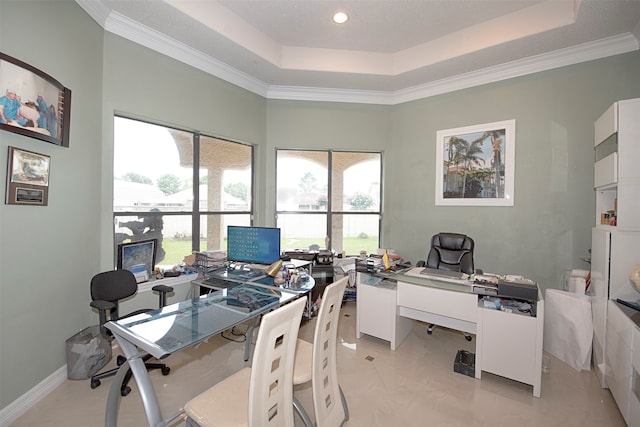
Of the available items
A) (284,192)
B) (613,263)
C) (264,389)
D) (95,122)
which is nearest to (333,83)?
(284,192)

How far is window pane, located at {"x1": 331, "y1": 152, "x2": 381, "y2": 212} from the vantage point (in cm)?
456

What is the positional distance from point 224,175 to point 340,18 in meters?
2.48

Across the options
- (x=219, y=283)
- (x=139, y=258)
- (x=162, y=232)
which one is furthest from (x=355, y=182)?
(x=139, y=258)

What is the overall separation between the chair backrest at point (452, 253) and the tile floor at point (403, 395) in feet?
3.16

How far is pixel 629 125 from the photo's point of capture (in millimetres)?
2131

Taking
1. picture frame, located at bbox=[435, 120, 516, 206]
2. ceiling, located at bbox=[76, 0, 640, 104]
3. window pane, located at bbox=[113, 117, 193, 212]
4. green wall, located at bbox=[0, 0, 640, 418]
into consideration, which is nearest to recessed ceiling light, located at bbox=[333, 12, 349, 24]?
ceiling, located at bbox=[76, 0, 640, 104]

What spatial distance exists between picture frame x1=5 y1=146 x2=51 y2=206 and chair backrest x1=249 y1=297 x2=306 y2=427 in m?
2.12

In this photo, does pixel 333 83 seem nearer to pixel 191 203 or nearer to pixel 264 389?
pixel 191 203

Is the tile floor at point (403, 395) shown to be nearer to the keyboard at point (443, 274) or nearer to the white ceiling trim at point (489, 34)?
the keyboard at point (443, 274)

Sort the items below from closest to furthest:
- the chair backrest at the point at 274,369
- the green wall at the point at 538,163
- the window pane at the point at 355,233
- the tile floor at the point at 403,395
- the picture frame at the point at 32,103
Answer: the chair backrest at the point at 274,369
the picture frame at the point at 32,103
the tile floor at the point at 403,395
the green wall at the point at 538,163
the window pane at the point at 355,233

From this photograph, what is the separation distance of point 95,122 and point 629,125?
466 centimetres

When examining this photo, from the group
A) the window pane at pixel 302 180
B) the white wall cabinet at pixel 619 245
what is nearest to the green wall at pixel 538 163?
the white wall cabinet at pixel 619 245

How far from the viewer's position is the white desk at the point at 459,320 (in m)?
2.19

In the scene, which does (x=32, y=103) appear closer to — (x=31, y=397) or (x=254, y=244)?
(x=254, y=244)
